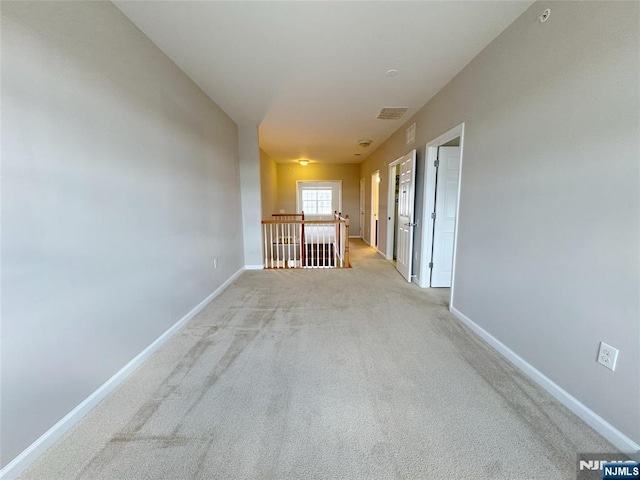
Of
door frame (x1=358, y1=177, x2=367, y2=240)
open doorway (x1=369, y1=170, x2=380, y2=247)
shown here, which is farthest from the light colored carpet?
door frame (x1=358, y1=177, x2=367, y2=240)

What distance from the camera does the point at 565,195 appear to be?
4.83 feet

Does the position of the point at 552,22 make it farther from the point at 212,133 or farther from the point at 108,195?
the point at 212,133

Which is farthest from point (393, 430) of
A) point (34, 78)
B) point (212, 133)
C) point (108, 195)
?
point (212, 133)

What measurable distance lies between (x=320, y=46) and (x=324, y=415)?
271 cm

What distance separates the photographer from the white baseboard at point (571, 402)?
121 cm

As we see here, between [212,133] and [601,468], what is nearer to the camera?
[601,468]

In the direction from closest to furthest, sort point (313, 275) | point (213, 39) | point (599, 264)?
point (599, 264) → point (213, 39) → point (313, 275)

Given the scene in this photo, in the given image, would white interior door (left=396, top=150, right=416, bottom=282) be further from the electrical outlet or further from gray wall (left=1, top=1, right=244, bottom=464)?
gray wall (left=1, top=1, right=244, bottom=464)

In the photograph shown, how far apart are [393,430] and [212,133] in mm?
3539

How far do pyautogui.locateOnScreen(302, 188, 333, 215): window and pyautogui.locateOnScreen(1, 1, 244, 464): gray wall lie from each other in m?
6.35

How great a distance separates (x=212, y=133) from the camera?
10.6 feet

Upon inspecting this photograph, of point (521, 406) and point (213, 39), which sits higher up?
point (213, 39)

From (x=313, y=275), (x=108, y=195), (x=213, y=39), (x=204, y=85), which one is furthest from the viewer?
(x=313, y=275)

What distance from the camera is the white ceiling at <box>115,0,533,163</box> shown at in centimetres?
171
